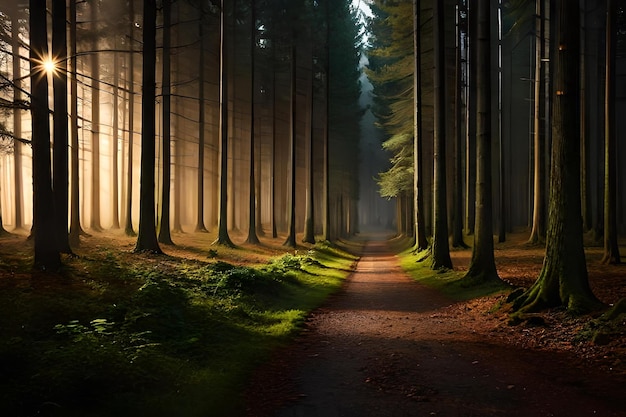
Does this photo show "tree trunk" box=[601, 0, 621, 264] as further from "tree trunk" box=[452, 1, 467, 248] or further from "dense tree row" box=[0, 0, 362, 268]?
"dense tree row" box=[0, 0, 362, 268]

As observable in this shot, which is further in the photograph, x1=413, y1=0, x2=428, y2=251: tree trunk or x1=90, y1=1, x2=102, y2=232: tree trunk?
x1=90, y1=1, x2=102, y2=232: tree trunk

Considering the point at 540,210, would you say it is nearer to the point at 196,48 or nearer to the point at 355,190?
the point at 196,48

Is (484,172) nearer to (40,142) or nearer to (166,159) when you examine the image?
(40,142)

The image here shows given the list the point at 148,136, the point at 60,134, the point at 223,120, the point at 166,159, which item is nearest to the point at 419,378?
the point at 60,134

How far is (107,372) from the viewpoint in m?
5.56

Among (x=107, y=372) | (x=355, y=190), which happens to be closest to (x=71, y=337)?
(x=107, y=372)

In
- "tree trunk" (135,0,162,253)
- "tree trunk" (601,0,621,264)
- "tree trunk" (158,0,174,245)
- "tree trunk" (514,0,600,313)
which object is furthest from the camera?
"tree trunk" (158,0,174,245)

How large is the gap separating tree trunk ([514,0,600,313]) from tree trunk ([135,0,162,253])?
14262 mm

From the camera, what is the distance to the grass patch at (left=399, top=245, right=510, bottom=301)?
13.3 metres

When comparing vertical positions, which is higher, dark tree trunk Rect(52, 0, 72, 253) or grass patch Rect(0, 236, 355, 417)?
dark tree trunk Rect(52, 0, 72, 253)

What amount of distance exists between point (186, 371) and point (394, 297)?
8.62 m

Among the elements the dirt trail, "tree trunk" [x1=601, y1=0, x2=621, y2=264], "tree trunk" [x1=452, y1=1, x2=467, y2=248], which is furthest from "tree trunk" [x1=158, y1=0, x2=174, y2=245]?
"tree trunk" [x1=601, y1=0, x2=621, y2=264]

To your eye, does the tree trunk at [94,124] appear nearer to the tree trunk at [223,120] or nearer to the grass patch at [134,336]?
the tree trunk at [223,120]

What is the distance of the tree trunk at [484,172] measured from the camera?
47.2ft
